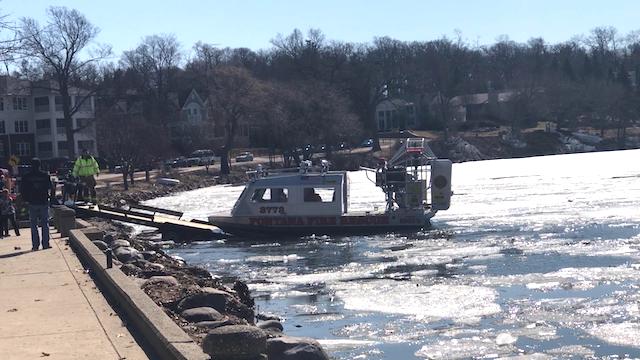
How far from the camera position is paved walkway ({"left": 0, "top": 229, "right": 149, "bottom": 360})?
426 inches

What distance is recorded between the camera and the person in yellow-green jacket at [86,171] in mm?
35125

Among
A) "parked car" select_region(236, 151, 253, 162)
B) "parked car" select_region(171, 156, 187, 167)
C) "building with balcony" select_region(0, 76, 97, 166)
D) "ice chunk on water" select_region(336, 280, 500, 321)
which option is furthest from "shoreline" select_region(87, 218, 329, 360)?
"building with balcony" select_region(0, 76, 97, 166)

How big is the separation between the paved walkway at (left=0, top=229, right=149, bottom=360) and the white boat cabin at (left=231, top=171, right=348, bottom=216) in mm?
17020

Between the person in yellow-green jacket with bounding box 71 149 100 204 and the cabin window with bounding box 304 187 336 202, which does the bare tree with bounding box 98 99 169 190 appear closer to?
the person in yellow-green jacket with bounding box 71 149 100 204

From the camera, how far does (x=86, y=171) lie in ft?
117

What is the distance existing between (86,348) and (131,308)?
1552 mm

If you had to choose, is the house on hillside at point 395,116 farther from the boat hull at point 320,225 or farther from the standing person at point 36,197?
the standing person at point 36,197

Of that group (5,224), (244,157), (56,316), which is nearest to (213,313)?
(56,316)

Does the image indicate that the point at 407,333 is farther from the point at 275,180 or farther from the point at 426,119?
the point at 426,119

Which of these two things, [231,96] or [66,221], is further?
[231,96]

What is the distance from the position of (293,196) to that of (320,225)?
1.53 metres

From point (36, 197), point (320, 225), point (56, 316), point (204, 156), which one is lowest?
point (320, 225)

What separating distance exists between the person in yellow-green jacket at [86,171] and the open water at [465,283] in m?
4.96

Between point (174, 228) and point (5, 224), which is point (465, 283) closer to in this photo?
point (5, 224)
